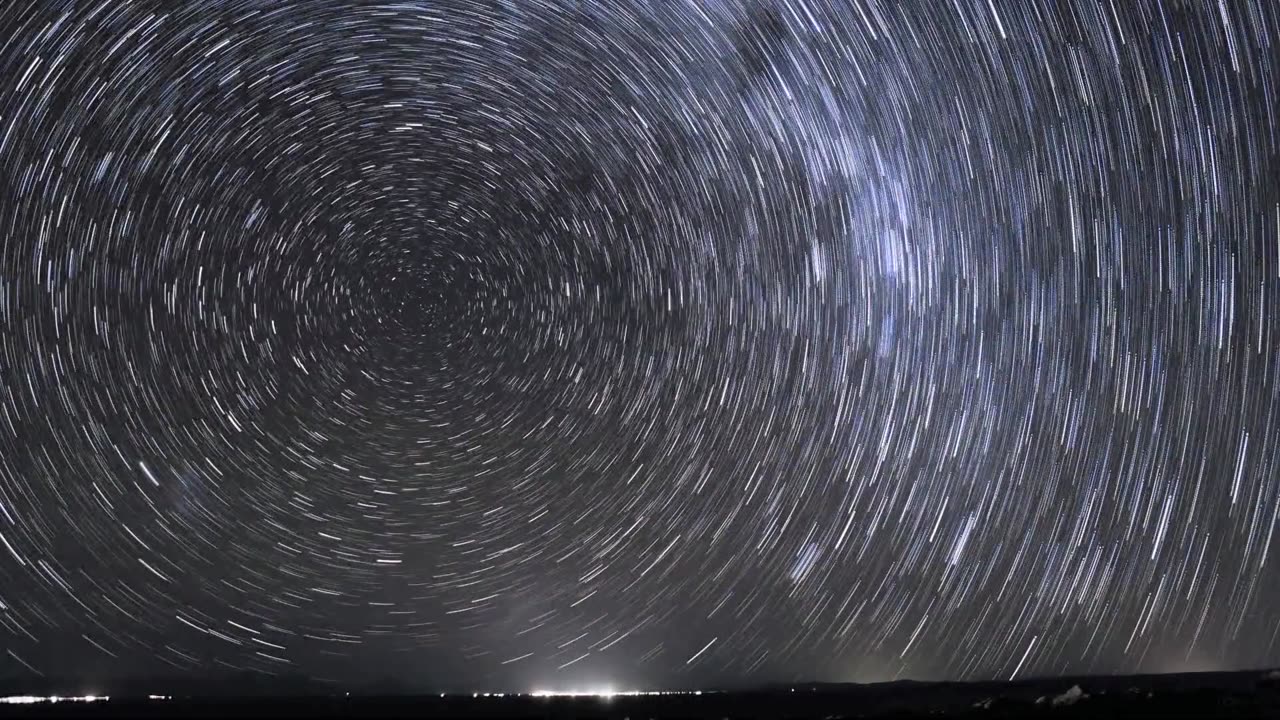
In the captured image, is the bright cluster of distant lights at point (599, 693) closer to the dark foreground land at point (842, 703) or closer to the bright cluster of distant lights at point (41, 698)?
the dark foreground land at point (842, 703)

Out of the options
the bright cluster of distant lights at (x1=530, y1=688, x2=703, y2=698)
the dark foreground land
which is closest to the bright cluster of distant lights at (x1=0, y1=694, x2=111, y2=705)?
the dark foreground land

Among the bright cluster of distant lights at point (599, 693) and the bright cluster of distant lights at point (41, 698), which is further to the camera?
the bright cluster of distant lights at point (599, 693)

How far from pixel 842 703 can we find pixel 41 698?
7.45m

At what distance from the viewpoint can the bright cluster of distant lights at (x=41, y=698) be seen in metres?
6.55

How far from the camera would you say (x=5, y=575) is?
21.1ft

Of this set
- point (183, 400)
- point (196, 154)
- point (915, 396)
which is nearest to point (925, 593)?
point (915, 396)

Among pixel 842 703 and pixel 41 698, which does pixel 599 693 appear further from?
pixel 41 698

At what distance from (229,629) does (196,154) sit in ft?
13.6

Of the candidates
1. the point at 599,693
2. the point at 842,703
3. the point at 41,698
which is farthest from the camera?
the point at 842,703

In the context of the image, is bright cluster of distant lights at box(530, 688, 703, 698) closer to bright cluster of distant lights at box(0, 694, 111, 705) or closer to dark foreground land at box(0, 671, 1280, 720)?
dark foreground land at box(0, 671, 1280, 720)

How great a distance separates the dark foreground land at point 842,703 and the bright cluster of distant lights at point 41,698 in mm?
51

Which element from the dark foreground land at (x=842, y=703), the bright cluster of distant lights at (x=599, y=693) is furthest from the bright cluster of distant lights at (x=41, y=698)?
the bright cluster of distant lights at (x=599, y=693)

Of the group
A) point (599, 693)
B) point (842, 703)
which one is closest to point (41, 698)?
point (599, 693)

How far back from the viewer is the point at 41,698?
6.59 meters
